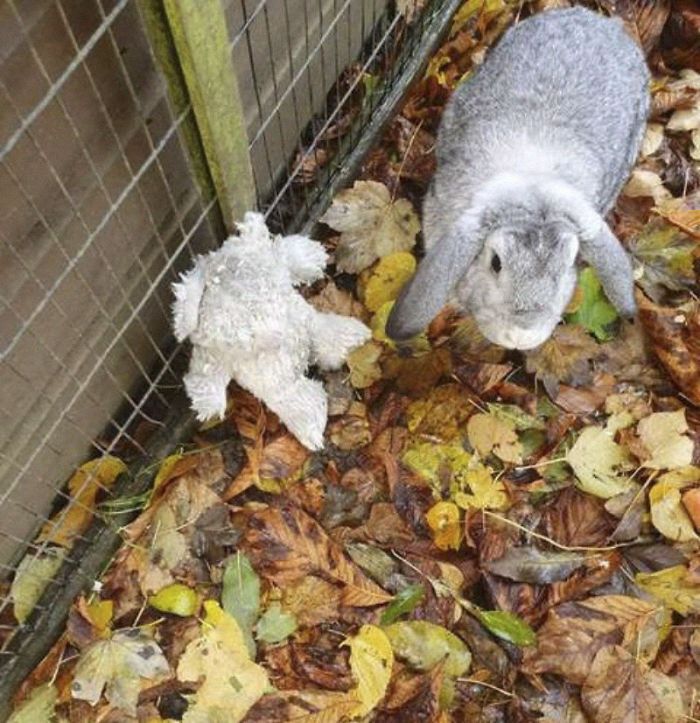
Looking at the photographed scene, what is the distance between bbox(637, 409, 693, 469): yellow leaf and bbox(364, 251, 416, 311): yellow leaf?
0.91 m

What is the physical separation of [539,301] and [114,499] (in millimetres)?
1448

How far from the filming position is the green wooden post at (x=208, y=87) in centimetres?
188

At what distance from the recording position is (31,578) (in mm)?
2611

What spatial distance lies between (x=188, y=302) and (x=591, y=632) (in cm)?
149

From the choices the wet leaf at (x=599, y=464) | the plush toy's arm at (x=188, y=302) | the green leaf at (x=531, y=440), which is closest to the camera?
the plush toy's arm at (x=188, y=302)

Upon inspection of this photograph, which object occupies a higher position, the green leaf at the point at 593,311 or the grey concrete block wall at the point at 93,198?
the green leaf at the point at 593,311

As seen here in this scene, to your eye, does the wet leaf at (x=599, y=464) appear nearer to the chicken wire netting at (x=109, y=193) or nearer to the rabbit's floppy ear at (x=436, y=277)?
the rabbit's floppy ear at (x=436, y=277)

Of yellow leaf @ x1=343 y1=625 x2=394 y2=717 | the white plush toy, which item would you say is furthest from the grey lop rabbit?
yellow leaf @ x1=343 y1=625 x2=394 y2=717

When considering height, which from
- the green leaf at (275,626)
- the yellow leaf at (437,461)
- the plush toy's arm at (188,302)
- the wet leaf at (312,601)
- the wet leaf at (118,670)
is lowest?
the wet leaf at (118,670)

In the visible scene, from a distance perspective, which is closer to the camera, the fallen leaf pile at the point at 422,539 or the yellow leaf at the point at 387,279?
the fallen leaf pile at the point at 422,539

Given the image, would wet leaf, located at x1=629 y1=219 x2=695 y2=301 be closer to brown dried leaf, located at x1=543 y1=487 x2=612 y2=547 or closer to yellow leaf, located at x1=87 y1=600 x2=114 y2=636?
brown dried leaf, located at x1=543 y1=487 x2=612 y2=547

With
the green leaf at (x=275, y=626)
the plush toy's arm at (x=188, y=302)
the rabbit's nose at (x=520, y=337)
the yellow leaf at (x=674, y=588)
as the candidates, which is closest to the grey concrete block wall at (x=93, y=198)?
the plush toy's arm at (x=188, y=302)

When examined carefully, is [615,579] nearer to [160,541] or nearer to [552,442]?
[552,442]

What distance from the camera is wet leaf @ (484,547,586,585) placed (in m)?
2.62
